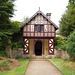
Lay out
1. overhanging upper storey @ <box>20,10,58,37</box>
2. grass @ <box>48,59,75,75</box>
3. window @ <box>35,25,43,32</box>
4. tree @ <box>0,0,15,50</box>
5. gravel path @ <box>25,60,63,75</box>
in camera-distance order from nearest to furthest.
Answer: grass @ <box>48,59,75,75</box> → gravel path @ <box>25,60,63,75</box> → tree @ <box>0,0,15,50</box> → overhanging upper storey @ <box>20,10,58,37</box> → window @ <box>35,25,43,32</box>

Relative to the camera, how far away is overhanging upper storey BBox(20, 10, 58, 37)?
1872 centimetres

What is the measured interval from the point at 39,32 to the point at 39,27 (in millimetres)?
967

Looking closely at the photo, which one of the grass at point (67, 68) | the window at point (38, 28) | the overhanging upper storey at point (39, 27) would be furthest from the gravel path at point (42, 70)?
the window at point (38, 28)

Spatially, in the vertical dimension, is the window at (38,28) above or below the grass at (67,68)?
above

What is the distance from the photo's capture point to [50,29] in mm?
18953

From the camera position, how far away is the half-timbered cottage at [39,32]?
18734 mm

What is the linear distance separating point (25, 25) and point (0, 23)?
5.59 m

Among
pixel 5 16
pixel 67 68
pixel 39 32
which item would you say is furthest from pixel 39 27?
pixel 67 68

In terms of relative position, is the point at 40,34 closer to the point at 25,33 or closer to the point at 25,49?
the point at 25,33

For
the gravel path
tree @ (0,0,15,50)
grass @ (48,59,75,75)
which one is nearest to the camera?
grass @ (48,59,75,75)

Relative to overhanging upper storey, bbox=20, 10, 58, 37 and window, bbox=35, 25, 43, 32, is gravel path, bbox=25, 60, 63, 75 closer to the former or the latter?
overhanging upper storey, bbox=20, 10, 58, 37

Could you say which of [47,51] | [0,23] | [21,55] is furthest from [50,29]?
[0,23]

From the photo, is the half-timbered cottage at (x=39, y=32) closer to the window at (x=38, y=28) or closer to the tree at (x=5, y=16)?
the window at (x=38, y=28)

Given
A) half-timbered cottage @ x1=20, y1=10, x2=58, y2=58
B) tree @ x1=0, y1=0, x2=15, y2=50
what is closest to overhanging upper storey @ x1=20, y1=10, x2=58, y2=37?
half-timbered cottage @ x1=20, y1=10, x2=58, y2=58
